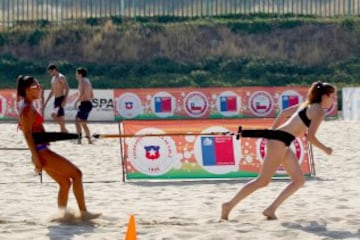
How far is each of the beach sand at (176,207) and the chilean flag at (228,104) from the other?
12.2m

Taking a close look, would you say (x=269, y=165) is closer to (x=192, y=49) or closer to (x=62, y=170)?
(x=62, y=170)

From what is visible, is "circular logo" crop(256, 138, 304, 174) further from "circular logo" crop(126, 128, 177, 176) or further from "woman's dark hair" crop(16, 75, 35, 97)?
"woman's dark hair" crop(16, 75, 35, 97)

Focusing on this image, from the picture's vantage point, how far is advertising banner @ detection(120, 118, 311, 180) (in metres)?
13.0

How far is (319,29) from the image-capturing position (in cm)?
4262

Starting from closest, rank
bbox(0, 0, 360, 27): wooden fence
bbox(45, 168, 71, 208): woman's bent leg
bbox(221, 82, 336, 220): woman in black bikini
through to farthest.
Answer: bbox(221, 82, 336, 220): woman in black bikini, bbox(45, 168, 71, 208): woman's bent leg, bbox(0, 0, 360, 27): wooden fence

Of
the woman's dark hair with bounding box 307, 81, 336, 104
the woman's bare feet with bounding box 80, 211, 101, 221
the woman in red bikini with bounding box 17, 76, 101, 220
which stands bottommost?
the woman's bare feet with bounding box 80, 211, 101, 221

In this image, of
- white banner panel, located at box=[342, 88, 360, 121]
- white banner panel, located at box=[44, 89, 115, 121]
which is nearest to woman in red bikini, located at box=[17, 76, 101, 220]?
white banner panel, located at box=[44, 89, 115, 121]

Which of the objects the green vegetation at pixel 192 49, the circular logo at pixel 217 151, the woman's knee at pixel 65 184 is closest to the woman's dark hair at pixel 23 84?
the woman's knee at pixel 65 184

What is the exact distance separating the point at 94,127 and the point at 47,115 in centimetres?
383

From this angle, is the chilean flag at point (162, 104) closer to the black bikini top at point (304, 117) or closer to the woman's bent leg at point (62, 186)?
the woman's bent leg at point (62, 186)

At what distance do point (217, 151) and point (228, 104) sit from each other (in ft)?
50.6

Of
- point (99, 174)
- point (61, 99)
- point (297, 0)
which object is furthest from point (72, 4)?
point (99, 174)

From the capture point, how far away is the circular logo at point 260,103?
28.2 meters

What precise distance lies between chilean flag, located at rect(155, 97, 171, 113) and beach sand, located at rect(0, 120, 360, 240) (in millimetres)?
11992
